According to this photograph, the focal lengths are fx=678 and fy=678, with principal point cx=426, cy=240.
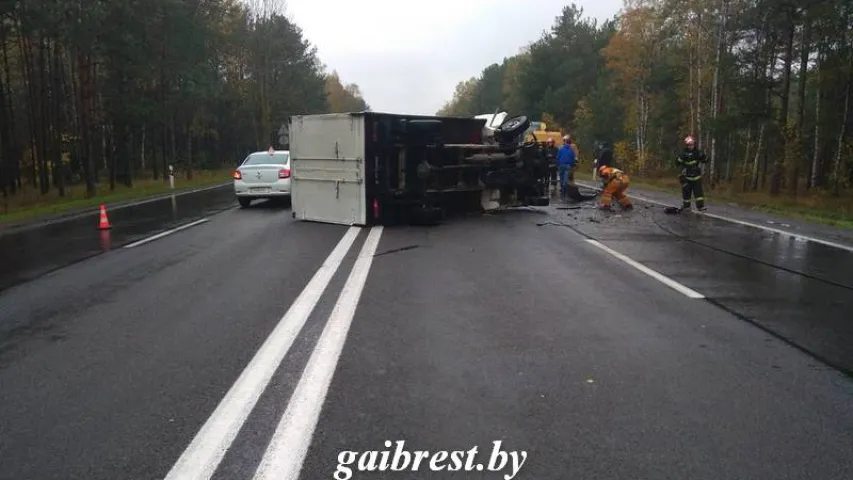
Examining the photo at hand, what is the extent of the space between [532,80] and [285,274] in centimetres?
5610

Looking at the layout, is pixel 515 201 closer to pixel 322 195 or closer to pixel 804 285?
pixel 322 195

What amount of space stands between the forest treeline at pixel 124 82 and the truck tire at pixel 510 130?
15678mm

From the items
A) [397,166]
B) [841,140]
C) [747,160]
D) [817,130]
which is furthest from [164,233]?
[747,160]

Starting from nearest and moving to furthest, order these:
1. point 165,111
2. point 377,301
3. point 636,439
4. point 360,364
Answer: point 636,439, point 360,364, point 377,301, point 165,111

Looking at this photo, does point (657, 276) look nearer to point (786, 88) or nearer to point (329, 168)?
point (329, 168)

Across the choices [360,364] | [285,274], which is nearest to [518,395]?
[360,364]

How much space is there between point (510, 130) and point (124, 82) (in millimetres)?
23137

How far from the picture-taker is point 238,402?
414 centimetres

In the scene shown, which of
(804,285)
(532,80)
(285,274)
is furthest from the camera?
(532,80)

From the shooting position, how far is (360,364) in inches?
190

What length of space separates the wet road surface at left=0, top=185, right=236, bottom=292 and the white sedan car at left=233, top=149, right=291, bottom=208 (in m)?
0.95

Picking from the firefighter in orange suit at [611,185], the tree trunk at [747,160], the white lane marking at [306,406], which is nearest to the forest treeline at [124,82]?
the firefighter in orange suit at [611,185]

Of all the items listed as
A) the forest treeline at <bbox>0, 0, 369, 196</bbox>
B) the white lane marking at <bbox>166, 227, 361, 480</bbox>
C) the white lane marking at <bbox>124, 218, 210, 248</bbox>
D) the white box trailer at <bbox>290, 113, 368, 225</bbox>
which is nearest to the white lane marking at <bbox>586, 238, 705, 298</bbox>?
the white lane marking at <bbox>166, 227, 361, 480</bbox>

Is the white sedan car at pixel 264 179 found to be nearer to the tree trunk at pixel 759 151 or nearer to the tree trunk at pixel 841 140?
the tree trunk at pixel 759 151
